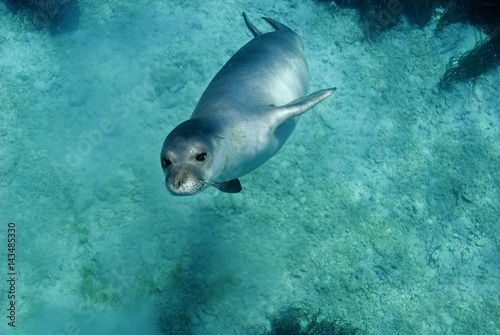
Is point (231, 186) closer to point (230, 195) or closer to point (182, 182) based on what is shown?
point (182, 182)

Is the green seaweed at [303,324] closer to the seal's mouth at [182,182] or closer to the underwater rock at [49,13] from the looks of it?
the seal's mouth at [182,182]

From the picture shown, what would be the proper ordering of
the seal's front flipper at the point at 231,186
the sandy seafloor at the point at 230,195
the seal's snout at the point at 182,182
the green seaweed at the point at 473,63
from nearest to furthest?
the seal's snout at the point at 182,182
the seal's front flipper at the point at 231,186
the sandy seafloor at the point at 230,195
the green seaweed at the point at 473,63

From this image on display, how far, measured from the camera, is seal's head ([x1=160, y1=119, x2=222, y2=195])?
1.67 m

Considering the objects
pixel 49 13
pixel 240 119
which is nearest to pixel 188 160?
pixel 240 119

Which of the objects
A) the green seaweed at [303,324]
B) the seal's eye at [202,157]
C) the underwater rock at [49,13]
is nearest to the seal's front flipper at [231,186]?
the seal's eye at [202,157]

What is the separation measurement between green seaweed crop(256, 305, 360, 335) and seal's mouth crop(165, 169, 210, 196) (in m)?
2.52

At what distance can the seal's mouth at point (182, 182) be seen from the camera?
1.65 meters

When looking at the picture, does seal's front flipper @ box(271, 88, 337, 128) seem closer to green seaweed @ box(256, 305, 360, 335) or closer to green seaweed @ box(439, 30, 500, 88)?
green seaweed @ box(256, 305, 360, 335)

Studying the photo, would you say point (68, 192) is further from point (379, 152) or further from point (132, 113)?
point (379, 152)

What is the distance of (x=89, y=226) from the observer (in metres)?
3.84

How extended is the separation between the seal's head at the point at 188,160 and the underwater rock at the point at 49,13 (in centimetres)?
490

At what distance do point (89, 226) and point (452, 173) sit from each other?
207 inches

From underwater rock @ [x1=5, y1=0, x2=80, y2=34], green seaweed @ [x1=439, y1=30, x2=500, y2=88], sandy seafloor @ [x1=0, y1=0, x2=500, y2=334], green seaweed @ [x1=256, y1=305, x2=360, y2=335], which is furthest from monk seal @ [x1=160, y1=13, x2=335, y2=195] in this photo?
underwater rock @ [x1=5, y1=0, x2=80, y2=34]

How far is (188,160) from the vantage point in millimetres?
1746
